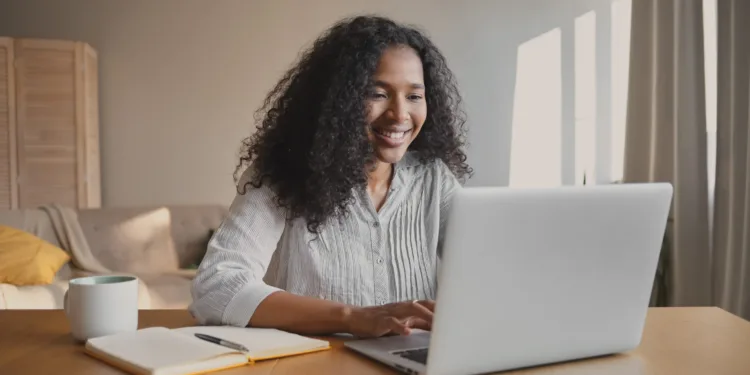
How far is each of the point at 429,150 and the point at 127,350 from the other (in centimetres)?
79

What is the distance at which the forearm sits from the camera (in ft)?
3.83

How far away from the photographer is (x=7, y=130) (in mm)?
4754

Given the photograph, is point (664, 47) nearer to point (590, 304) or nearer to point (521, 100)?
point (521, 100)

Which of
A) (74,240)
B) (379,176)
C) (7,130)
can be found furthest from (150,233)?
(379,176)

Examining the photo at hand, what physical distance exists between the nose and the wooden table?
486mm

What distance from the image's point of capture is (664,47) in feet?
12.3

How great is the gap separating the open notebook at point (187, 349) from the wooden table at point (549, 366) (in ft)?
0.05

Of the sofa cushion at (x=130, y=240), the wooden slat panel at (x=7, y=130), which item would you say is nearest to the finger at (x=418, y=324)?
the sofa cushion at (x=130, y=240)

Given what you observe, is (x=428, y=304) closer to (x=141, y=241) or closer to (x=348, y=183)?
(x=348, y=183)

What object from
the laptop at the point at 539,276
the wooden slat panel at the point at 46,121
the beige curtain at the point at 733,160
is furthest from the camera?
the wooden slat panel at the point at 46,121

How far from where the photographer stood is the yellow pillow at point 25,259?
341 centimetres

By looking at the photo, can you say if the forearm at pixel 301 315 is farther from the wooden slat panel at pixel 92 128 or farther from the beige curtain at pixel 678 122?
the wooden slat panel at pixel 92 128

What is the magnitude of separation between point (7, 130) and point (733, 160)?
403 centimetres

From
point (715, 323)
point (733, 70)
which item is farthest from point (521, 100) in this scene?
point (715, 323)
